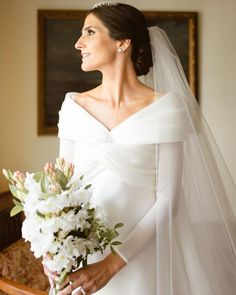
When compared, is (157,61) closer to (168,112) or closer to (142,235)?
(168,112)

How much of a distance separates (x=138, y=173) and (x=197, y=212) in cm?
30

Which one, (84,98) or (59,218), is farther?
(84,98)

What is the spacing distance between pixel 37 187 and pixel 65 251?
167 mm

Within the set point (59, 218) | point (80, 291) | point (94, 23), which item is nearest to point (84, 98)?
point (94, 23)

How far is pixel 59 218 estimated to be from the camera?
999 millimetres

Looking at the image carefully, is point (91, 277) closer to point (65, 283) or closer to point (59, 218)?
point (65, 283)

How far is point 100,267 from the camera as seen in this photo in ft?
3.68

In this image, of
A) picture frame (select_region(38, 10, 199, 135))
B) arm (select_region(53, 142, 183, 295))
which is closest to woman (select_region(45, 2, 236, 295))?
arm (select_region(53, 142, 183, 295))

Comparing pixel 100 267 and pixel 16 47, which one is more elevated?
pixel 16 47

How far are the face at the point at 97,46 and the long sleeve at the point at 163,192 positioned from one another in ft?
1.02

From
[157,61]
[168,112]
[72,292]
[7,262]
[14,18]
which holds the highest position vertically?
[14,18]

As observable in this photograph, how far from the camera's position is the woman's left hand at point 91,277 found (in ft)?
3.53

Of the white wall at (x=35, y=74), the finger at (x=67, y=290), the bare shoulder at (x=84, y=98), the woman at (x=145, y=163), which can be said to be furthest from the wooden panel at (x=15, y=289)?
the white wall at (x=35, y=74)

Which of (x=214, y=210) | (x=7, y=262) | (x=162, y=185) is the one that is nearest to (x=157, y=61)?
(x=162, y=185)
